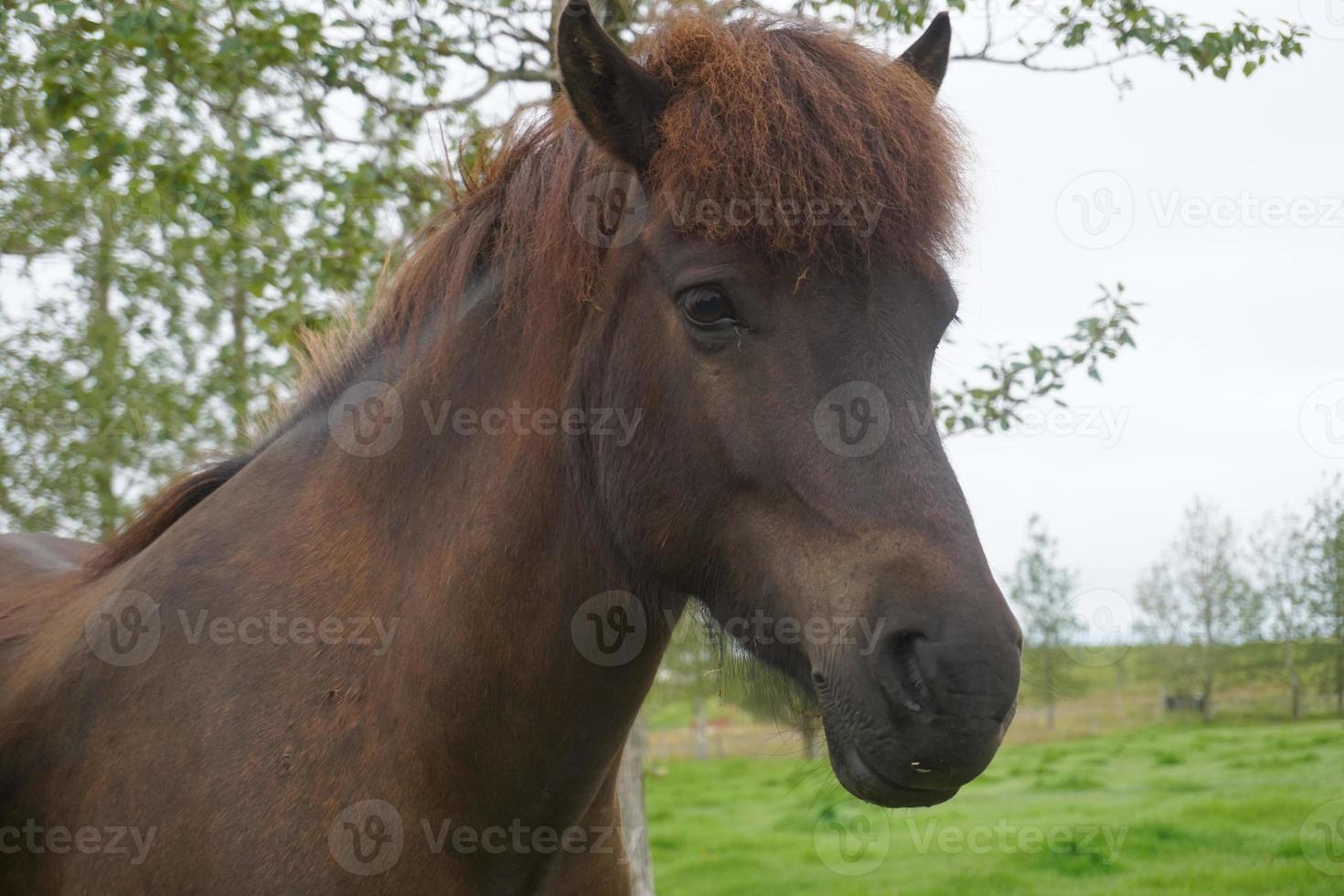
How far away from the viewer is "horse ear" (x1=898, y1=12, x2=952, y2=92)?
3.21 metres

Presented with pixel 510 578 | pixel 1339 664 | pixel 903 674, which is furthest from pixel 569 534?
pixel 1339 664

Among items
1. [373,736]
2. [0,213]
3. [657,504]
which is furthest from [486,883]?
[0,213]

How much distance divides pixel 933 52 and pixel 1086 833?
8073 millimetres

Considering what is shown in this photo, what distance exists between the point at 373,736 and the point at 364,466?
0.76 metres

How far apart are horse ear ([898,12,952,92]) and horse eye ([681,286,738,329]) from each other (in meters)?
1.26

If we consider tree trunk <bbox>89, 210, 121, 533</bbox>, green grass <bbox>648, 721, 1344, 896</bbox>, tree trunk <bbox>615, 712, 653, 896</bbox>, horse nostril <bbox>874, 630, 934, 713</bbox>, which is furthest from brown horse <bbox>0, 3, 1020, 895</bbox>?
tree trunk <bbox>89, 210, 121, 533</bbox>

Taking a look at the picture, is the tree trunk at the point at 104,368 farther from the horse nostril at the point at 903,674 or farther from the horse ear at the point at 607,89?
the horse nostril at the point at 903,674

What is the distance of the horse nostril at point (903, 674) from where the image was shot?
79.4 inches

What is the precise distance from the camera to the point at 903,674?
2055 millimetres

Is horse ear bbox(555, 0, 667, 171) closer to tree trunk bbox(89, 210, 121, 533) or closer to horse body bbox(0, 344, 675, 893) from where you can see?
horse body bbox(0, 344, 675, 893)

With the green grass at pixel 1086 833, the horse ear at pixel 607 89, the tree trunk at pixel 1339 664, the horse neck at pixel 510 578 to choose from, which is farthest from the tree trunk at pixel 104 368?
the tree trunk at pixel 1339 664

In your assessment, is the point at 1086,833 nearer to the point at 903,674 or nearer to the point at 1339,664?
the point at 1339,664

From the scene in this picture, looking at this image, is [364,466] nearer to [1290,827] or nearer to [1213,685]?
[1290,827]

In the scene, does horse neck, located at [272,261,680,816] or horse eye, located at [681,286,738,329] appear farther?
horse neck, located at [272,261,680,816]
